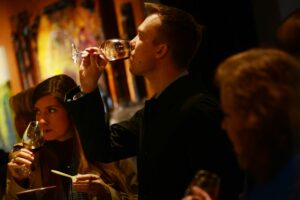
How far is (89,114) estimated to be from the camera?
7.11ft

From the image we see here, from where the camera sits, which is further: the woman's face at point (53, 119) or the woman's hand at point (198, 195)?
the woman's face at point (53, 119)

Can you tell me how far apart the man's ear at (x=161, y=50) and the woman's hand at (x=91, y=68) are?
0.73 ft

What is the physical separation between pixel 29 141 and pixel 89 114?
1.29 feet

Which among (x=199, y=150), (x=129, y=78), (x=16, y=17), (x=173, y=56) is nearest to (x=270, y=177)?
(x=199, y=150)

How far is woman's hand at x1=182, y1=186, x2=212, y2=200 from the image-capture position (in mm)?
1386

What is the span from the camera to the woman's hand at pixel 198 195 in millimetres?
1386

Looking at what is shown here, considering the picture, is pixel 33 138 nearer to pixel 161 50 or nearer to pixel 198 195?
pixel 161 50

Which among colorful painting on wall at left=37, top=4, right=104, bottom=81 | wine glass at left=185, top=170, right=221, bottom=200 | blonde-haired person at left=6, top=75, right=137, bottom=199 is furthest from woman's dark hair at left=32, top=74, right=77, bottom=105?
wine glass at left=185, top=170, right=221, bottom=200

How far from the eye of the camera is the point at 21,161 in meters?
2.37

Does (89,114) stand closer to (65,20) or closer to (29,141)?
(29,141)

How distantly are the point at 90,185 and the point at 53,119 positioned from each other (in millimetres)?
581

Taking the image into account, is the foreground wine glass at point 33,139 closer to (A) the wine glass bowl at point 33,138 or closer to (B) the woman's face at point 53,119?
(A) the wine glass bowl at point 33,138

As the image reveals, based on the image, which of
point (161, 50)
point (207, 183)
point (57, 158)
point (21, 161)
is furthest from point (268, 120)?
point (57, 158)

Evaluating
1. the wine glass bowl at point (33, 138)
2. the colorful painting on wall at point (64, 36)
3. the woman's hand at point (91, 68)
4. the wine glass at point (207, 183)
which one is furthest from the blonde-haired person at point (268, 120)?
the colorful painting on wall at point (64, 36)
